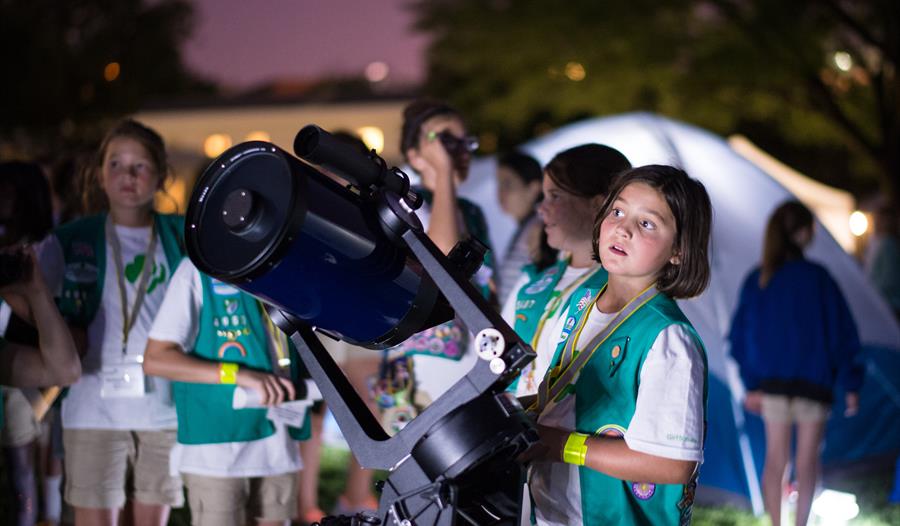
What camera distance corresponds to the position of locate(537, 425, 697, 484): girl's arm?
2.15 m

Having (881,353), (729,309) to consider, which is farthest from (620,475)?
(881,353)

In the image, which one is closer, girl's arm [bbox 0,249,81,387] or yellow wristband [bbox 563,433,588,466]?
yellow wristband [bbox 563,433,588,466]

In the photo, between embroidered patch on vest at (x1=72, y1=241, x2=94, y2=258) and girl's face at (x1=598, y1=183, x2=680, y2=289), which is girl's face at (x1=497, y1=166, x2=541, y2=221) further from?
girl's face at (x1=598, y1=183, x2=680, y2=289)

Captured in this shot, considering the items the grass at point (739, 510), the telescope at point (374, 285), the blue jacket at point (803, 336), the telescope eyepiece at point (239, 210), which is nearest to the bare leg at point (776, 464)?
the blue jacket at point (803, 336)

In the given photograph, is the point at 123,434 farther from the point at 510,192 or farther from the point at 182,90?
the point at 182,90

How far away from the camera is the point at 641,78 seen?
15.6 m

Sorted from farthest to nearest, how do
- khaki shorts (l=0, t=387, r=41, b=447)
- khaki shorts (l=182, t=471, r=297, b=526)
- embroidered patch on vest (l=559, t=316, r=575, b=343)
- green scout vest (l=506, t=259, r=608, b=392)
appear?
khaki shorts (l=0, t=387, r=41, b=447), khaki shorts (l=182, t=471, r=297, b=526), green scout vest (l=506, t=259, r=608, b=392), embroidered patch on vest (l=559, t=316, r=575, b=343)

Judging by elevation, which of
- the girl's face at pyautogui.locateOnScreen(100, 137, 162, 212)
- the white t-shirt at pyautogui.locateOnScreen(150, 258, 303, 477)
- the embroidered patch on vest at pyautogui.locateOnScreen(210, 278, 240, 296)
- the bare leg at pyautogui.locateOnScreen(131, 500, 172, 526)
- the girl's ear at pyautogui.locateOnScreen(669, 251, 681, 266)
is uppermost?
the girl's face at pyautogui.locateOnScreen(100, 137, 162, 212)

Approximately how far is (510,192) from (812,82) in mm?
10880

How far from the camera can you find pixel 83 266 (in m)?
3.80

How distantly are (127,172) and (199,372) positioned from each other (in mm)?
1005

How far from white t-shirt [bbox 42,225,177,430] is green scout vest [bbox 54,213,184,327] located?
0.07ft

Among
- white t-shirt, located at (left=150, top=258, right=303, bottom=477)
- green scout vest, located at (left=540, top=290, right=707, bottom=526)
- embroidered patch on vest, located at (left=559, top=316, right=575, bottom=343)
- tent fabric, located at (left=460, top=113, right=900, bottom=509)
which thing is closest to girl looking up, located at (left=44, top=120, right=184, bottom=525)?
white t-shirt, located at (left=150, top=258, right=303, bottom=477)

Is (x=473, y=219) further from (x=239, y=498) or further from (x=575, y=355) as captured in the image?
(x=575, y=355)
